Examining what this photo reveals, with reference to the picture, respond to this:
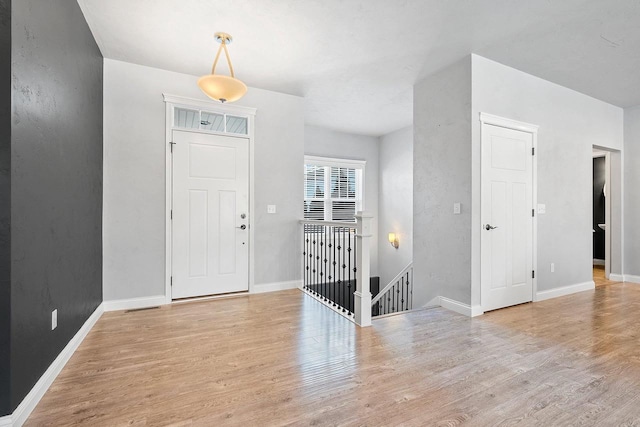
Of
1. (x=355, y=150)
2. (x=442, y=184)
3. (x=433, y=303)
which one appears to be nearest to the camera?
(x=442, y=184)

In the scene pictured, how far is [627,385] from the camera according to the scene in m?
2.03

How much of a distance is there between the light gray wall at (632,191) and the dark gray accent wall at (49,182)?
24.2 ft

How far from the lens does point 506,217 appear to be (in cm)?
369

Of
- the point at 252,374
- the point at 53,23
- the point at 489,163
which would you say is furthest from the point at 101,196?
the point at 489,163

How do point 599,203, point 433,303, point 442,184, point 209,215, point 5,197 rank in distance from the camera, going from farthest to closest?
point 599,203
point 209,215
point 433,303
point 442,184
point 5,197

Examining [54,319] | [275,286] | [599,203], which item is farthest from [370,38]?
[599,203]

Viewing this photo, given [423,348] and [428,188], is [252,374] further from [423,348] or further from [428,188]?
[428,188]

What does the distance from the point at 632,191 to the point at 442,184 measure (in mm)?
3788

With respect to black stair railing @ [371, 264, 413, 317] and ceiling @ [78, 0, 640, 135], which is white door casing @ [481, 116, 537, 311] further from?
black stair railing @ [371, 264, 413, 317]

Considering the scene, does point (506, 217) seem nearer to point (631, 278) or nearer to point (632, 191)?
point (632, 191)

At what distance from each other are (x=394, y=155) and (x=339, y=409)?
5.57 metres

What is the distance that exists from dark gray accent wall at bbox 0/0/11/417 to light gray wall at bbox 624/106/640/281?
24.3 ft

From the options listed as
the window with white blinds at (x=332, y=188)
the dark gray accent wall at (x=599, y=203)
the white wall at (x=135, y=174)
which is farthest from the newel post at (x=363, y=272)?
the dark gray accent wall at (x=599, y=203)

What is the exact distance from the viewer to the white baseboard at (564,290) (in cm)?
404
